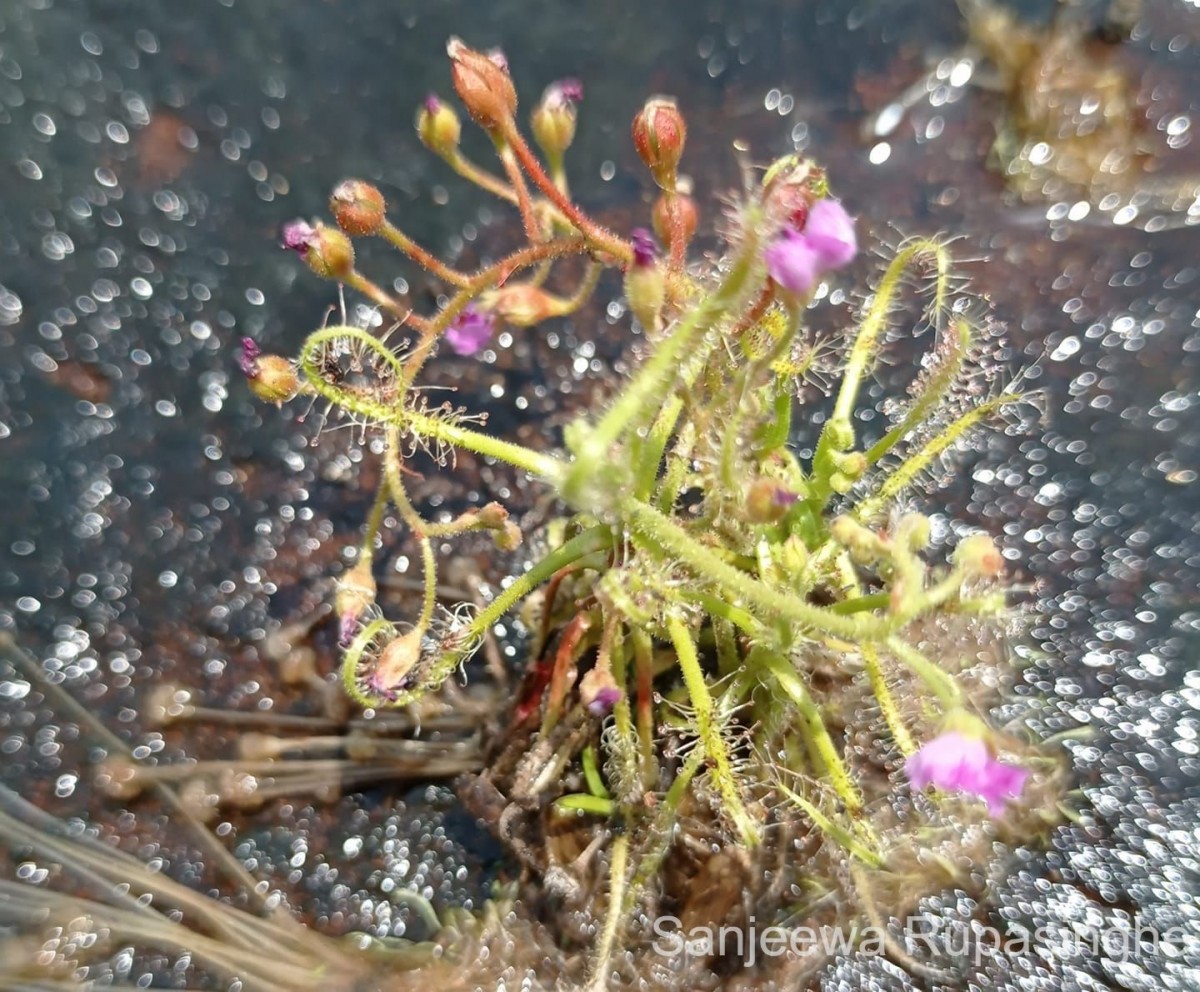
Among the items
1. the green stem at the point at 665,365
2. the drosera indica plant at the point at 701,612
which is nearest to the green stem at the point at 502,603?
the drosera indica plant at the point at 701,612

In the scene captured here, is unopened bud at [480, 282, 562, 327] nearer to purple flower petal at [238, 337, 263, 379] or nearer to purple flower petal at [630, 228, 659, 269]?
purple flower petal at [630, 228, 659, 269]

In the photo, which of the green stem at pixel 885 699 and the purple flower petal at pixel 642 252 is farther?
the green stem at pixel 885 699

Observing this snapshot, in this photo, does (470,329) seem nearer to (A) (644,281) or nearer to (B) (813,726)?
(A) (644,281)

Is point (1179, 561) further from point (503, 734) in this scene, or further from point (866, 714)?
point (503, 734)

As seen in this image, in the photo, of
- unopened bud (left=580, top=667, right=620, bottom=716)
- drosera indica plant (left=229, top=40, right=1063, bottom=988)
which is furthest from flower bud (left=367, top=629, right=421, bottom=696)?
unopened bud (left=580, top=667, right=620, bottom=716)

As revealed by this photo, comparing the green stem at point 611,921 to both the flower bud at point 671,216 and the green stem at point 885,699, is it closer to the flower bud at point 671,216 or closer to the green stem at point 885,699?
the green stem at point 885,699

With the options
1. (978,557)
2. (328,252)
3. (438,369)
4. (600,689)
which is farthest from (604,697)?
(438,369)
